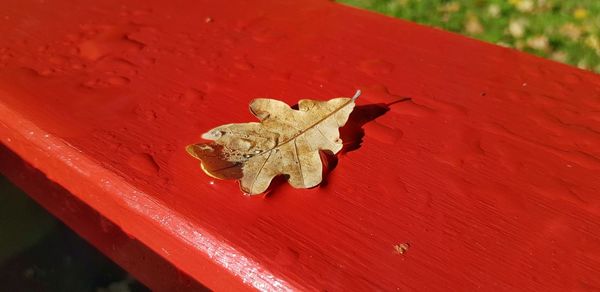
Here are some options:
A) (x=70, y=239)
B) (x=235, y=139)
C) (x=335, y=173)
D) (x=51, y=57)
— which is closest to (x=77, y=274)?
(x=70, y=239)

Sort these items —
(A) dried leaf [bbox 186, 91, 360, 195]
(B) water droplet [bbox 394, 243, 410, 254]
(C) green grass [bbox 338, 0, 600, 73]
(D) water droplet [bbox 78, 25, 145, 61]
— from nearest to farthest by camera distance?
(B) water droplet [bbox 394, 243, 410, 254] < (A) dried leaf [bbox 186, 91, 360, 195] < (D) water droplet [bbox 78, 25, 145, 61] < (C) green grass [bbox 338, 0, 600, 73]

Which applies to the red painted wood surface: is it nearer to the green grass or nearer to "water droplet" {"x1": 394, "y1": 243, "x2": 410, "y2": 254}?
"water droplet" {"x1": 394, "y1": 243, "x2": 410, "y2": 254}

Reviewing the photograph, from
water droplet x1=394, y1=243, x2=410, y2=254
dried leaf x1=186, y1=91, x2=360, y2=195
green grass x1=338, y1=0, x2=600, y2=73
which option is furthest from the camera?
green grass x1=338, y1=0, x2=600, y2=73

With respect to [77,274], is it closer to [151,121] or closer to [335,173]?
[151,121]

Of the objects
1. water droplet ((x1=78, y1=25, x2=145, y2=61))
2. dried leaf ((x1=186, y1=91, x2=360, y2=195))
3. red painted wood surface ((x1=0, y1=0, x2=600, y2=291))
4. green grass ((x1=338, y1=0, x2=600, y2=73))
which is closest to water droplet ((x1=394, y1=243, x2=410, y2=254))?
red painted wood surface ((x1=0, y1=0, x2=600, y2=291))

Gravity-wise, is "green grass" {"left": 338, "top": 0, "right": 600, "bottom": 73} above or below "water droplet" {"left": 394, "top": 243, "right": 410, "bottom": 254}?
below

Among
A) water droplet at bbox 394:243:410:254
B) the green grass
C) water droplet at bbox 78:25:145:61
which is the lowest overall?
the green grass

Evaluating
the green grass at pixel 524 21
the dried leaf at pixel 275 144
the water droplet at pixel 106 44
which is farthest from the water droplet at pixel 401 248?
the green grass at pixel 524 21
